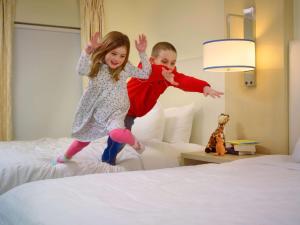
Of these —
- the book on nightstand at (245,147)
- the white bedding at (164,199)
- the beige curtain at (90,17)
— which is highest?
the beige curtain at (90,17)

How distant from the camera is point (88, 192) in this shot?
1.32 m

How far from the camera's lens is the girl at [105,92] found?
2061 millimetres

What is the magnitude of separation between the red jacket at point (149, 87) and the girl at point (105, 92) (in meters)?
0.21

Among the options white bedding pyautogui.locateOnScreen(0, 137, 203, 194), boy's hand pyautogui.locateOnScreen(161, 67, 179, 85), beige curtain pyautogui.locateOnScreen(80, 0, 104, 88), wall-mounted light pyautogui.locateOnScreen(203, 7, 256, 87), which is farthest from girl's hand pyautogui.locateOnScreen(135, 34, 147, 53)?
beige curtain pyautogui.locateOnScreen(80, 0, 104, 88)

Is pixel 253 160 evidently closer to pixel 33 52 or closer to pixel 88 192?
pixel 88 192

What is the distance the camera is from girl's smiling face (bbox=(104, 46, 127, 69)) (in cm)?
211

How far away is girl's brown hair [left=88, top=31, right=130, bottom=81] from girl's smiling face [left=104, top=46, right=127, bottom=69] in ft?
0.05

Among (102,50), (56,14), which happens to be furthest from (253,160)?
(56,14)

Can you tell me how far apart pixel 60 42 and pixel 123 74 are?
94.3 inches

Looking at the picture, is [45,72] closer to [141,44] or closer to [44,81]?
[44,81]

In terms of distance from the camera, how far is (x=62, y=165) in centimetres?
212

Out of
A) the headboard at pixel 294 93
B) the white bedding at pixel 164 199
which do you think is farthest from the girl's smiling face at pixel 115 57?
the headboard at pixel 294 93

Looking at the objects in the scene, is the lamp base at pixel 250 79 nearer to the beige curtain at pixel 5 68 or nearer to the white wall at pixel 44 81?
the white wall at pixel 44 81

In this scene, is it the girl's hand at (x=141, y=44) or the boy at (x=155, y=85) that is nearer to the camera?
the girl's hand at (x=141, y=44)
